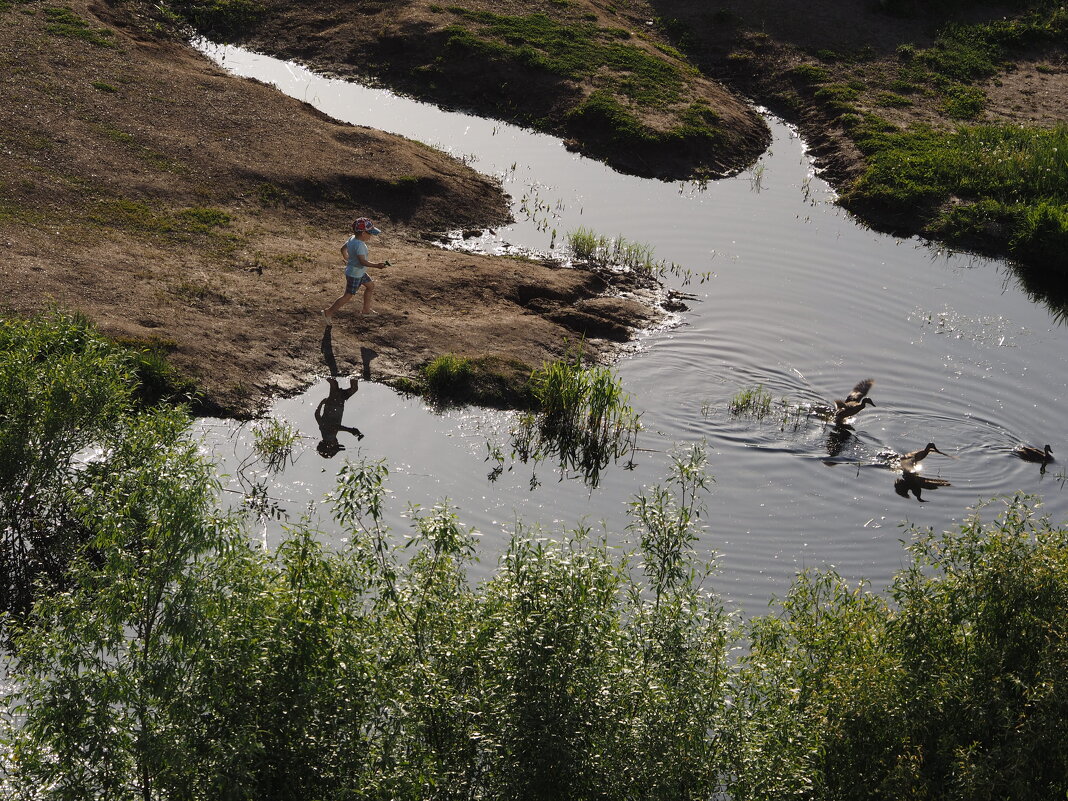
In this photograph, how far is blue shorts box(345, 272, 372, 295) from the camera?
67.6 ft

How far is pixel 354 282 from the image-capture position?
20656mm

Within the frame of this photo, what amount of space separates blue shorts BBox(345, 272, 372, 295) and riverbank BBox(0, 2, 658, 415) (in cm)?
67

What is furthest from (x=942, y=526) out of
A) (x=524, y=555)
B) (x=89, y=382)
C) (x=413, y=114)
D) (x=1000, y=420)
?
(x=413, y=114)

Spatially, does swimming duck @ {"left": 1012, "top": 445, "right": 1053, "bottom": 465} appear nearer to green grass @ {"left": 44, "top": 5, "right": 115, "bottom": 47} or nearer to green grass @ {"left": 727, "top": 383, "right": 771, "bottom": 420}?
green grass @ {"left": 727, "top": 383, "right": 771, "bottom": 420}

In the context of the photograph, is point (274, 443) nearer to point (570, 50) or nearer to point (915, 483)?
point (915, 483)

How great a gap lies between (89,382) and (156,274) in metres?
7.63

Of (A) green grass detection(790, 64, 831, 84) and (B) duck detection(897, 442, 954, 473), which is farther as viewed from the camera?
(A) green grass detection(790, 64, 831, 84)

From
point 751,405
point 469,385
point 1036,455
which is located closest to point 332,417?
point 469,385

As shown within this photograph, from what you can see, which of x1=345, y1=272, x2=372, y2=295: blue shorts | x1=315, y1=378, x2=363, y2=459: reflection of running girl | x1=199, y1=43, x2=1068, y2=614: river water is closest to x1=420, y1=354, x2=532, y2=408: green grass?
x1=199, y1=43, x2=1068, y2=614: river water

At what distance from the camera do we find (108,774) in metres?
8.98

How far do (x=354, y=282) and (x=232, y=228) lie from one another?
438 cm

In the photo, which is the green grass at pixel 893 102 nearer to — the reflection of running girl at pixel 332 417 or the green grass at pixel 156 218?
the green grass at pixel 156 218

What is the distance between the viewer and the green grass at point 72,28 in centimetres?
2973

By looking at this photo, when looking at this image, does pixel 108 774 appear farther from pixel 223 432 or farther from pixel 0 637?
pixel 223 432
